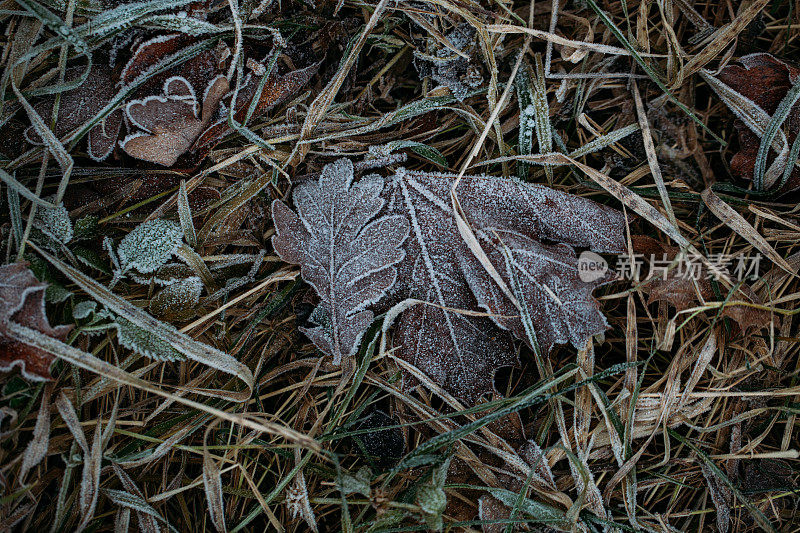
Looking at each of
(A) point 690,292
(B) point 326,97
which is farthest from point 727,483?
(B) point 326,97

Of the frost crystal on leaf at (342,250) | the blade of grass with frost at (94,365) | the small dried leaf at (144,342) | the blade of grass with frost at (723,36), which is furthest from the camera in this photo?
the blade of grass with frost at (723,36)

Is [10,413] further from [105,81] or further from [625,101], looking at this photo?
[625,101]

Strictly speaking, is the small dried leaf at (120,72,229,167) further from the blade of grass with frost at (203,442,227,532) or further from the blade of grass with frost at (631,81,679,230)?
the blade of grass with frost at (631,81,679,230)

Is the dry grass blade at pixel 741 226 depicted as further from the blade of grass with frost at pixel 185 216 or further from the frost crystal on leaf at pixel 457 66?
the blade of grass with frost at pixel 185 216

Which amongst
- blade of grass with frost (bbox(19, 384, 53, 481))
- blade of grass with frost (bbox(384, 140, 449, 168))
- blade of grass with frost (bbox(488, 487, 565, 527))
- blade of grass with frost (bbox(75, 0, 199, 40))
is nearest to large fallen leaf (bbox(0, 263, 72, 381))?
blade of grass with frost (bbox(19, 384, 53, 481))

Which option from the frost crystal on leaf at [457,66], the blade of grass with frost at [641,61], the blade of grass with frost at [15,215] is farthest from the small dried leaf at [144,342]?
the blade of grass with frost at [641,61]

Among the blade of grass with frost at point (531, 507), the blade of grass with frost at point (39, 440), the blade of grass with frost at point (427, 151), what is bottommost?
the blade of grass with frost at point (531, 507)
